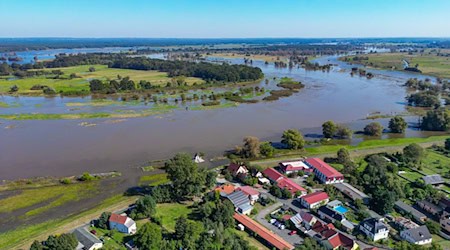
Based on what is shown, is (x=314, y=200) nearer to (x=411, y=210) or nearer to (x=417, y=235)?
(x=411, y=210)

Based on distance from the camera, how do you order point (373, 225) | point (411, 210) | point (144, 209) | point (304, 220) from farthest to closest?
point (411, 210), point (144, 209), point (304, 220), point (373, 225)

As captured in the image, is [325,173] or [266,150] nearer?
[325,173]

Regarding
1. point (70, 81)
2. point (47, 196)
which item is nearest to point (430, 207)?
point (47, 196)

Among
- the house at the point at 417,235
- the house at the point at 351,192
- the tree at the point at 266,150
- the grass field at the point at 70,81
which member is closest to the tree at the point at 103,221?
the tree at the point at 266,150

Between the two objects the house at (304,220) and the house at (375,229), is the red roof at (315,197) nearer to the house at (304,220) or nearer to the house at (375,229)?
the house at (304,220)

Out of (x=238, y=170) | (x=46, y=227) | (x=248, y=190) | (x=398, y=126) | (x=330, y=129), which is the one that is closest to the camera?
(x=46, y=227)

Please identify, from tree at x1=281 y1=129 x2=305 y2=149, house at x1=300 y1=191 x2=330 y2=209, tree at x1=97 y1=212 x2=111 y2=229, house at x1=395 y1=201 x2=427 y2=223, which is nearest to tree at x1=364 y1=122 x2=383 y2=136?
tree at x1=281 y1=129 x2=305 y2=149
